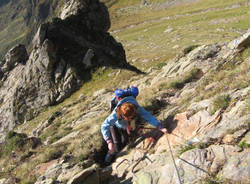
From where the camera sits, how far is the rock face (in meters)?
22.6

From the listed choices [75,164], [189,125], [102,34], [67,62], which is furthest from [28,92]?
[189,125]

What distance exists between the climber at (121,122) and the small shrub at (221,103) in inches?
62.8

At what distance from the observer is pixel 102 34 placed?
92.0 ft

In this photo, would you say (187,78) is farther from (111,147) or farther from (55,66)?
(55,66)

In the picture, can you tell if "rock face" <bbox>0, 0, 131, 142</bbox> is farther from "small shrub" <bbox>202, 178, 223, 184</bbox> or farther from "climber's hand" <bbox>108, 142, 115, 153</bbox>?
"small shrub" <bbox>202, 178, 223, 184</bbox>

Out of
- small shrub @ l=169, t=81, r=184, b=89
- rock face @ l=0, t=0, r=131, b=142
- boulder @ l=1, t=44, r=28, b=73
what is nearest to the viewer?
small shrub @ l=169, t=81, r=184, b=89

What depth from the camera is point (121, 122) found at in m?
7.31

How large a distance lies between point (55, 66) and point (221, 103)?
20566 mm

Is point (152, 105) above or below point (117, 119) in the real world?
below

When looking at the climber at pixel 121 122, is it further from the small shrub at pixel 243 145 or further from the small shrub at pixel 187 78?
the small shrub at pixel 187 78

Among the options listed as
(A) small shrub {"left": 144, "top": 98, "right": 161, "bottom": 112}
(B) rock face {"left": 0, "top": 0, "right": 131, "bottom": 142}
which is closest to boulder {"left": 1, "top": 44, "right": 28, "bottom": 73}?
(B) rock face {"left": 0, "top": 0, "right": 131, "bottom": 142}

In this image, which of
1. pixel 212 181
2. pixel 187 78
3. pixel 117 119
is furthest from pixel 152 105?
pixel 212 181

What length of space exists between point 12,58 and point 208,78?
Result: 87.7ft

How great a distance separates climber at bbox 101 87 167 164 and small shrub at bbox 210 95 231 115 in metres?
1.59
